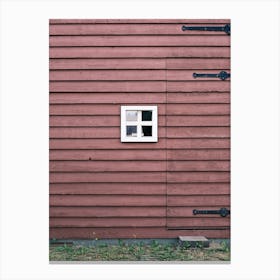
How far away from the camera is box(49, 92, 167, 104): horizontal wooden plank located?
6.67 meters

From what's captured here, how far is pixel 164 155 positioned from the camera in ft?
22.0

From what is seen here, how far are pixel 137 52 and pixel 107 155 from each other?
1.31 metres

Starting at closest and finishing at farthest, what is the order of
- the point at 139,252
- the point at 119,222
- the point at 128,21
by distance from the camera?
the point at 139,252, the point at 128,21, the point at 119,222

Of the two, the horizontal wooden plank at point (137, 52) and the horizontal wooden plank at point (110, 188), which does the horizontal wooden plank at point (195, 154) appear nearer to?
the horizontal wooden plank at point (110, 188)

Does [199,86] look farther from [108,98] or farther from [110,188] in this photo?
[110,188]

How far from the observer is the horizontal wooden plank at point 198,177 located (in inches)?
264

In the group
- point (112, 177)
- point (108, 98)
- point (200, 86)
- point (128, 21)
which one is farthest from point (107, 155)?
point (128, 21)

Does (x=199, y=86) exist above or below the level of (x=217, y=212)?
above

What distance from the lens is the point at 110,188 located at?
673 cm

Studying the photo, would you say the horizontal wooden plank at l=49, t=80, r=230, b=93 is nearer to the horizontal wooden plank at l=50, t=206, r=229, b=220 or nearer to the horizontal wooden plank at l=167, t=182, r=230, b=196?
the horizontal wooden plank at l=167, t=182, r=230, b=196

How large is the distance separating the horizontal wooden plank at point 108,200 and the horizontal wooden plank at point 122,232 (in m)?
0.32

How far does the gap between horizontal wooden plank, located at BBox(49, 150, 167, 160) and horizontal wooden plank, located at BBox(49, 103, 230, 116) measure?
1.53ft

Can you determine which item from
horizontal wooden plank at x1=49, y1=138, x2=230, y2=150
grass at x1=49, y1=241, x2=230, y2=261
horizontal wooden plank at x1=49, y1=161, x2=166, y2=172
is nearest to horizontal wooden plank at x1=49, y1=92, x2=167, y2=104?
horizontal wooden plank at x1=49, y1=138, x2=230, y2=150

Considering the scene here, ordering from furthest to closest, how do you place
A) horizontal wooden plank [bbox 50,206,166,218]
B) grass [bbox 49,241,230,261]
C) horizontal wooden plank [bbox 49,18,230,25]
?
horizontal wooden plank [bbox 50,206,166,218], horizontal wooden plank [bbox 49,18,230,25], grass [bbox 49,241,230,261]
